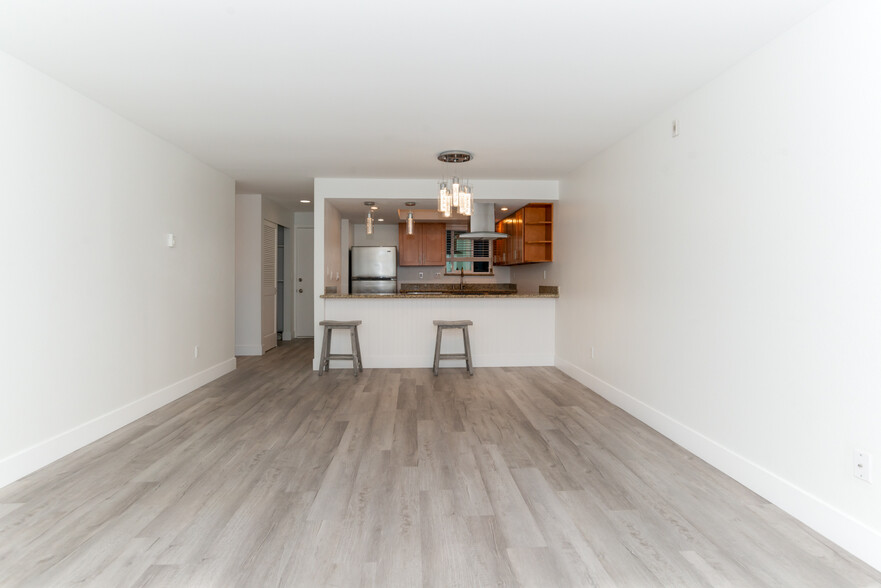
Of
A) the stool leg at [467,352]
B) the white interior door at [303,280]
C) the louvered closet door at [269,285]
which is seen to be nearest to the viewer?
the stool leg at [467,352]

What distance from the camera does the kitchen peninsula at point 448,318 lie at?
5926mm

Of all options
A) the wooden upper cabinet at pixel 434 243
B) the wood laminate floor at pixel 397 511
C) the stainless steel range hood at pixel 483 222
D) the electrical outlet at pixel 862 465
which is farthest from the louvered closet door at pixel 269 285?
the electrical outlet at pixel 862 465

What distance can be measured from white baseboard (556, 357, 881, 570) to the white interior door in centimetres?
619

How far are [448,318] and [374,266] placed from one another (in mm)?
2456

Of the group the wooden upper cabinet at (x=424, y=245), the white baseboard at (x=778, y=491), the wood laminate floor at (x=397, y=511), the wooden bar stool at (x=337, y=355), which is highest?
the wooden upper cabinet at (x=424, y=245)

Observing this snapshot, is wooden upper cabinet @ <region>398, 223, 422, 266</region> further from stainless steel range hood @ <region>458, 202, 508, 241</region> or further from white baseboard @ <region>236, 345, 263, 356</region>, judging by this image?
white baseboard @ <region>236, 345, 263, 356</region>

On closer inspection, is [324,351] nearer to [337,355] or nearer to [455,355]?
[337,355]

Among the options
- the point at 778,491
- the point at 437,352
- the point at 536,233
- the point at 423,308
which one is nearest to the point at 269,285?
the point at 423,308

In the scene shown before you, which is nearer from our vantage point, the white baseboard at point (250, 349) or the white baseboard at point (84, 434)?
the white baseboard at point (84, 434)

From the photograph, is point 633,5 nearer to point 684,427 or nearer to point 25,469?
point 684,427

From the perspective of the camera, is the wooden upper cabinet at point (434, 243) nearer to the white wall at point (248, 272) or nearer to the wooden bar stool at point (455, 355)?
the white wall at point (248, 272)

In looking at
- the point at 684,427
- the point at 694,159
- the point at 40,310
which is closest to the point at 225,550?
the point at 40,310

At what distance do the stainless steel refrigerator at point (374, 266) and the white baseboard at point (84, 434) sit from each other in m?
3.65

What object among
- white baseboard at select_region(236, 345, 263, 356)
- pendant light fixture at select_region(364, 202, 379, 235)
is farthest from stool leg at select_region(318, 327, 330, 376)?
white baseboard at select_region(236, 345, 263, 356)
